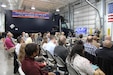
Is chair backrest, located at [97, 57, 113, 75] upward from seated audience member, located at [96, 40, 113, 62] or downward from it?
downward

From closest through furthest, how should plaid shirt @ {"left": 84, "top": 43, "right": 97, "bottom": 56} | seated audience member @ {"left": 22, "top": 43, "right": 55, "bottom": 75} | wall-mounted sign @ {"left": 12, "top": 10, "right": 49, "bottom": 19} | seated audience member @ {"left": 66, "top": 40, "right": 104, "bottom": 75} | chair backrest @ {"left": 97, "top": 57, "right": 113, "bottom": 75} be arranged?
1. seated audience member @ {"left": 22, "top": 43, "right": 55, "bottom": 75}
2. seated audience member @ {"left": 66, "top": 40, "right": 104, "bottom": 75}
3. chair backrest @ {"left": 97, "top": 57, "right": 113, "bottom": 75}
4. plaid shirt @ {"left": 84, "top": 43, "right": 97, "bottom": 56}
5. wall-mounted sign @ {"left": 12, "top": 10, "right": 49, "bottom": 19}

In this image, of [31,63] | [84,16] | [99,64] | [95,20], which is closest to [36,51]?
[31,63]

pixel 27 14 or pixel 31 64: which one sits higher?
pixel 27 14

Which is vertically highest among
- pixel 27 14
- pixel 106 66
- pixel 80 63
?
pixel 27 14

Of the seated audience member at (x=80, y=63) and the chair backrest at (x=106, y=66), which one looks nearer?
the seated audience member at (x=80, y=63)

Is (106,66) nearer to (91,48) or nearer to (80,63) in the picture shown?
(80,63)

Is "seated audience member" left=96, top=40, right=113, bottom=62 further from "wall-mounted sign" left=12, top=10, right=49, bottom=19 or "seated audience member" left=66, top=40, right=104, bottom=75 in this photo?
"wall-mounted sign" left=12, top=10, right=49, bottom=19

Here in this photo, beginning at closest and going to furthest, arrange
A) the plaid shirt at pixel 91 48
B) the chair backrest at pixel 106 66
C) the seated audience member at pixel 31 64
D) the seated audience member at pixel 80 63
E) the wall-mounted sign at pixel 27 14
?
1. the seated audience member at pixel 31 64
2. the seated audience member at pixel 80 63
3. the chair backrest at pixel 106 66
4. the plaid shirt at pixel 91 48
5. the wall-mounted sign at pixel 27 14

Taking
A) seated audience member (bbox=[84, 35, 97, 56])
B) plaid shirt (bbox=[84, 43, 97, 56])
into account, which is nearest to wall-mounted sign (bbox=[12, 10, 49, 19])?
seated audience member (bbox=[84, 35, 97, 56])

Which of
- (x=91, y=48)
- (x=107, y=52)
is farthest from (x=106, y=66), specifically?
(x=91, y=48)

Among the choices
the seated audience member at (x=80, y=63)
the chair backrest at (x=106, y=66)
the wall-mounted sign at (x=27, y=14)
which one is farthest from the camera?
the wall-mounted sign at (x=27, y=14)

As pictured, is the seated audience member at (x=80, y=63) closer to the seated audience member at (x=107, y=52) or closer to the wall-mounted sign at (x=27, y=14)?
the seated audience member at (x=107, y=52)

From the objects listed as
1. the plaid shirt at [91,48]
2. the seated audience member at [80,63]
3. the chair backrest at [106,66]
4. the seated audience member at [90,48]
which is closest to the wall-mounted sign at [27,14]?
the seated audience member at [90,48]

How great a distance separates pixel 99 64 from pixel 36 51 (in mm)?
1460
